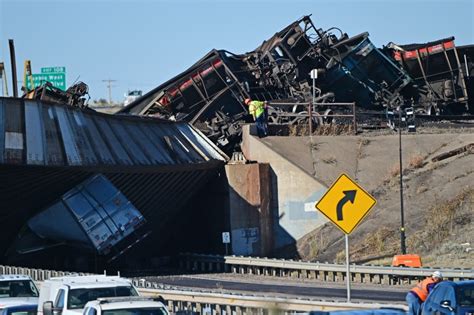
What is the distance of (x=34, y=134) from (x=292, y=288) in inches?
444

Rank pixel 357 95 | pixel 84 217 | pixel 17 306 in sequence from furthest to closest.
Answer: pixel 357 95, pixel 84 217, pixel 17 306

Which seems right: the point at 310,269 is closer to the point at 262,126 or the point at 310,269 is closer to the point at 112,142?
→ the point at 112,142

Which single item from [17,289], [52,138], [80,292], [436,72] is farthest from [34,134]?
[436,72]

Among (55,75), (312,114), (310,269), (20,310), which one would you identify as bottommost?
(310,269)

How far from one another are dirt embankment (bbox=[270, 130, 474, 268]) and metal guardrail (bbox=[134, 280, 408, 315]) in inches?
624

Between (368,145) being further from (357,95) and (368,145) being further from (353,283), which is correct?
(353,283)

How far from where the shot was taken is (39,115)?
4088 cm

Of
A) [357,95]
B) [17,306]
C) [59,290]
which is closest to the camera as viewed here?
[59,290]

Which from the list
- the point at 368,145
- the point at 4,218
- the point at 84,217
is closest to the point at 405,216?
the point at 368,145

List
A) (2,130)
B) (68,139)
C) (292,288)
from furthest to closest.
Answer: (68,139) → (2,130) → (292,288)

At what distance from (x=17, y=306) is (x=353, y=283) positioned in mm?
18048

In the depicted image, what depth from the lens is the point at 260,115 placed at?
2026 inches

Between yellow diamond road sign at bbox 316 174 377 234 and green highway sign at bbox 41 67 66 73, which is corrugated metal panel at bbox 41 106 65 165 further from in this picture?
green highway sign at bbox 41 67 66 73

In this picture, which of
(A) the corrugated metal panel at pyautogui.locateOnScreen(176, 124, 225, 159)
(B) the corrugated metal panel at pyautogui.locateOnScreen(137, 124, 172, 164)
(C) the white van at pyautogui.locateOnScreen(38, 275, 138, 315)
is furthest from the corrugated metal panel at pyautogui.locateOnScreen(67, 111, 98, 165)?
(C) the white van at pyautogui.locateOnScreen(38, 275, 138, 315)
